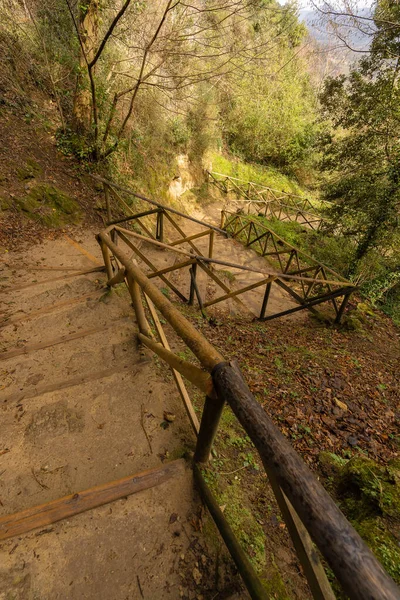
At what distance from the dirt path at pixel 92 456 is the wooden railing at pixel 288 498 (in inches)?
11.0

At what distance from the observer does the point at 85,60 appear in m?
5.72

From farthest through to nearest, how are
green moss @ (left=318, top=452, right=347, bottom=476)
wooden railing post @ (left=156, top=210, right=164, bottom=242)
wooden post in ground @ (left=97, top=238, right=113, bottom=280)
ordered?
wooden railing post @ (left=156, top=210, right=164, bottom=242) < wooden post in ground @ (left=97, top=238, right=113, bottom=280) < green moss @ (left=318, top=452, right=347, bottom=476)

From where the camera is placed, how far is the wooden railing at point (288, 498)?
2.28 ft

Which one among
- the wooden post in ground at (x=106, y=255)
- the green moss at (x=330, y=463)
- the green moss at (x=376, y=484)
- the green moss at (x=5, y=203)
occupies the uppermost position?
the wooden post in ground at (x=106, y=255)

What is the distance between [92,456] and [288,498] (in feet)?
4.83

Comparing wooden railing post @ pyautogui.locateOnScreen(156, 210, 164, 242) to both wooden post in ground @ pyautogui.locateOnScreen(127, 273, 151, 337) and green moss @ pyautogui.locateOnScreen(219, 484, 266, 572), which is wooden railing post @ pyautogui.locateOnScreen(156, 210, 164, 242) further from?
green moss @ pyautogui.locateOnScreen(219, 484, 266, 572)

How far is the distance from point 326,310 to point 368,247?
2.65m

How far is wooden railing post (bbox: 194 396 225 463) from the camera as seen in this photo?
56.4 inches

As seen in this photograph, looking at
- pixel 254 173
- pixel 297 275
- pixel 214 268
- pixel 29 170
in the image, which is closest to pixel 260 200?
pixel 254 173

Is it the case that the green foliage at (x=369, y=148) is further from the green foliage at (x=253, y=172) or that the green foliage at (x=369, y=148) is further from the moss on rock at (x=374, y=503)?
the green foliage at (x=253, y=172)

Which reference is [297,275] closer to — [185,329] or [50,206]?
[50,206]

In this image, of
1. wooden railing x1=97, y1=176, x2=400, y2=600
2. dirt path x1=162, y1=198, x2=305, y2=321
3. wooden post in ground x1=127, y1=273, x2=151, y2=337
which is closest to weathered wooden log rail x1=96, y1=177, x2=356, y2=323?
dirt path x1=162, y1=198, x2=305, y2=321

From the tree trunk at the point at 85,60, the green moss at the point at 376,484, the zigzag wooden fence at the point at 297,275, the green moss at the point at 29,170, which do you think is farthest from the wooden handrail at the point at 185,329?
the tree trunk at the point at 85,60

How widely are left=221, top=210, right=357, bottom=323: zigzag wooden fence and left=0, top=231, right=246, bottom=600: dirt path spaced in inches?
120
